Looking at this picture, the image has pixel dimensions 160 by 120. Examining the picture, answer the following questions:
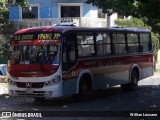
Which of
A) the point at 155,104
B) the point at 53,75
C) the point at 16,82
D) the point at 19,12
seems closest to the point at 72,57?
the point at 53,75

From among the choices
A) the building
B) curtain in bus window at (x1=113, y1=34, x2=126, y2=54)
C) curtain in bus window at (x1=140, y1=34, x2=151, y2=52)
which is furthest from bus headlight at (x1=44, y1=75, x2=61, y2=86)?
the building

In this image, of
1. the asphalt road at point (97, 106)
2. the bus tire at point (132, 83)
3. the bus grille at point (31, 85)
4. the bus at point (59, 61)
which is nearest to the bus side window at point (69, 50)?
the bus at point (59, 61)

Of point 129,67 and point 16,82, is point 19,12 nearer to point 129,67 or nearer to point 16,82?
point 129,67

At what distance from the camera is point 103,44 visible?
17453mm

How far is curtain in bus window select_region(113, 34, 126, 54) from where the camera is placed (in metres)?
18.4

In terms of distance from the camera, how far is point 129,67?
19.4 m

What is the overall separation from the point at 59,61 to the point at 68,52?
64cm

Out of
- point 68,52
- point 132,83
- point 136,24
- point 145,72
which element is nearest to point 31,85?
point 68,52

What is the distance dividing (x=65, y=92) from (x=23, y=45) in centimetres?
219

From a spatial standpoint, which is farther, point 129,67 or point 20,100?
point 129,67

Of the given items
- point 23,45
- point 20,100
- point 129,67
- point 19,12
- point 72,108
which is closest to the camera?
point 72,108

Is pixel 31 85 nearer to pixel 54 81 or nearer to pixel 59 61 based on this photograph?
pixel 54 81

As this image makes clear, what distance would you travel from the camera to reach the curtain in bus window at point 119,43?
60.2 ft

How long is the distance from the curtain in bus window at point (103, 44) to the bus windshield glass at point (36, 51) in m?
2.64
